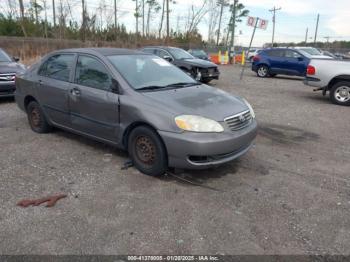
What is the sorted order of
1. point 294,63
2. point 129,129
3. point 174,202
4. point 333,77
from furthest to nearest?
point 294,63 < point 333,77 < point 129,129 < point 174,202

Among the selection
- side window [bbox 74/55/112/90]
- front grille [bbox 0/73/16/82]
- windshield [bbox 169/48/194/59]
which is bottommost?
front grille [bbox 0/73/16/82]

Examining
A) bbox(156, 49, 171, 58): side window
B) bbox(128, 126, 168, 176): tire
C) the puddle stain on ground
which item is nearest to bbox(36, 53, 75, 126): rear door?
bbox(128, 126, 168, 176): tire

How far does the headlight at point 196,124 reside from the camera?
11.8 feet

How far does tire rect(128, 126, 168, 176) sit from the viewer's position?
381cm

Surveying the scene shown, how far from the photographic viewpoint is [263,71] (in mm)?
16859

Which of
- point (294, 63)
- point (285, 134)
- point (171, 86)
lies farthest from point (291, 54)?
point (171, 86)

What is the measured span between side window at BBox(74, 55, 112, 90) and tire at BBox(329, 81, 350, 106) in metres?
7.49

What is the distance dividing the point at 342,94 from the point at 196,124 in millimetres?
7245

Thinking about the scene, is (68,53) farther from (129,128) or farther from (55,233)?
(55,233)

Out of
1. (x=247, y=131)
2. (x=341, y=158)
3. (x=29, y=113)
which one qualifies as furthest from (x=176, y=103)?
(x=29, y=113)

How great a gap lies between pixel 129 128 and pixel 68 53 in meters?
1.91

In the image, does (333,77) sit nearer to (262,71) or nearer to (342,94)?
(342,94)

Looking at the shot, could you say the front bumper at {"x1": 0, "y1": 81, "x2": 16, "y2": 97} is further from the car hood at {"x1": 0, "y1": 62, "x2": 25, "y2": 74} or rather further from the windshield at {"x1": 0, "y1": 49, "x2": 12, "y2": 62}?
the windshield at {"x1": 0, "y1": 49, "x2": 12, "y2": 62}

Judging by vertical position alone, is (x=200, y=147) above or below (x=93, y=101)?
below
